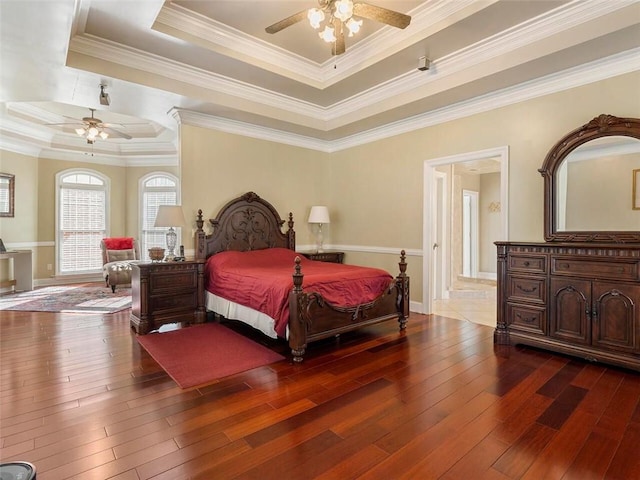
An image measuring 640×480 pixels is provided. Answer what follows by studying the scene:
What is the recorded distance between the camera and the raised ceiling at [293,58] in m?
3.01

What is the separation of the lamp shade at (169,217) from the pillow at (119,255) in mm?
3737

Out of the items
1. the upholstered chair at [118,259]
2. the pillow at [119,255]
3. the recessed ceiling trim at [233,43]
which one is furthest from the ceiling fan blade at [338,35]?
the pillow at [119,255]

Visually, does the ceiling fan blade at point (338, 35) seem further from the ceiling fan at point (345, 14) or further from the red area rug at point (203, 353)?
the red area rug at point (203, 353)

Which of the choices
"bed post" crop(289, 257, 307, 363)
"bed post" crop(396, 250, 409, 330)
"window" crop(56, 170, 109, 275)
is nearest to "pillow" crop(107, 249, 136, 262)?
"window" crop(56, 170, 109, 275)

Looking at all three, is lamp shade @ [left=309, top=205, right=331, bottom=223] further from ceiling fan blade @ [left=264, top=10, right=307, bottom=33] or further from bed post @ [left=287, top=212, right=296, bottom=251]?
ceiling fan blade @ [left=264, top=10, right=307, bottom=33]

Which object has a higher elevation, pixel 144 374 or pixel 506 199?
pixel 506 199

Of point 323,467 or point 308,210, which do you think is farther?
point 308,210

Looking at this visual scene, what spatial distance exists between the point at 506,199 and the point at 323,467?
11.8 ft

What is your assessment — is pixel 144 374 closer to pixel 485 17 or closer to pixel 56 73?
pixel 56 73

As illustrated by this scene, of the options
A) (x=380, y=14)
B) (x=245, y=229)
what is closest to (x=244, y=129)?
(x=245, y=229)

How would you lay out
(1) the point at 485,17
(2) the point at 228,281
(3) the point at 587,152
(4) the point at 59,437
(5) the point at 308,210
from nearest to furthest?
(4) the point at 59,437, (1) the point at 485,17, (3) the point at 587,152, (2) the point at 228,281, (5) the point at 308,210

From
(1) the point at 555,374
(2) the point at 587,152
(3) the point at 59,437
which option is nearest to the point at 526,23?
(2) the point at 587,152

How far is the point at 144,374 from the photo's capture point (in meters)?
2.88

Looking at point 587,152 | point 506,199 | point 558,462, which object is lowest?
point 558,462
